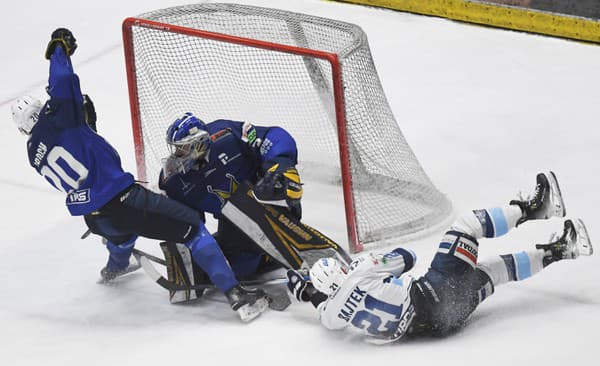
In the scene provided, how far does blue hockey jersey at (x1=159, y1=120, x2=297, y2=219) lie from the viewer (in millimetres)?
4668

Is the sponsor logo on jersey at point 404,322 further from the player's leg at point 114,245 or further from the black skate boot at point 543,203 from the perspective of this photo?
the player's leg at point 114,245

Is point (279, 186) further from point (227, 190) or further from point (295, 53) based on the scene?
point (295, 53)

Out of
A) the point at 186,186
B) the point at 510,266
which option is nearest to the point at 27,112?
the point at 186,186

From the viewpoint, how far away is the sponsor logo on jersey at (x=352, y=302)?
12.6 feet

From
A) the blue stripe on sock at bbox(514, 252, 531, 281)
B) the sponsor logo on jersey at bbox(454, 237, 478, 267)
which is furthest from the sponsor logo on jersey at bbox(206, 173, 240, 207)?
the blue stripe on sock at bbox(514, 252, 531, 281)

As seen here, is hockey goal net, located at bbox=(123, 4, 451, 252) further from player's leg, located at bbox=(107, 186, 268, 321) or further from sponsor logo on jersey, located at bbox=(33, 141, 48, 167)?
sponsor logo on jersey, located at bbox=(33, 141, 48, 167)

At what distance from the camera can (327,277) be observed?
3.85 m

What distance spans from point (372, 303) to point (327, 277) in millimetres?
187

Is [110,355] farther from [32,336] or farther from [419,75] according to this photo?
[419,75]

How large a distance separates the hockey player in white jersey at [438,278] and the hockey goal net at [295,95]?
80 centimetres

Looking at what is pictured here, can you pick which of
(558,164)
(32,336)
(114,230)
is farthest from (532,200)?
(32,336)

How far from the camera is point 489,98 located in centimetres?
619

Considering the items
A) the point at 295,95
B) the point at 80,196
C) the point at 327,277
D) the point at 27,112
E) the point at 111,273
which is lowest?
the point at 111,273

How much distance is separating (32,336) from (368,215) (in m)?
1.57
